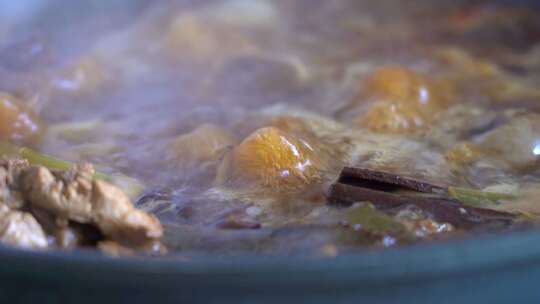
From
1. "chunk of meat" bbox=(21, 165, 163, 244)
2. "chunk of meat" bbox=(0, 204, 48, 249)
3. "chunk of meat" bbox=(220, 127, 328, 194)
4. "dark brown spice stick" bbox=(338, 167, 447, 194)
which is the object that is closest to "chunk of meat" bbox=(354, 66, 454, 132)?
"chunk of meat" bbox=(220, 127, 328, 194)

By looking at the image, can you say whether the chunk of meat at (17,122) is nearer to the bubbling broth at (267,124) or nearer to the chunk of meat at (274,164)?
the bubbling broth at (267,124)

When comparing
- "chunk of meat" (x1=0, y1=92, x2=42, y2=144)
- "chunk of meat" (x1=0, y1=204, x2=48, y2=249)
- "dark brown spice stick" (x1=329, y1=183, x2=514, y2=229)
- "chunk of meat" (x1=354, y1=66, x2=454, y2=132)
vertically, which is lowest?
"chunk of meat" (x1=0, y1=204, x2=48, y2=249)

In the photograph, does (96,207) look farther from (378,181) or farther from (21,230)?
(378,181)

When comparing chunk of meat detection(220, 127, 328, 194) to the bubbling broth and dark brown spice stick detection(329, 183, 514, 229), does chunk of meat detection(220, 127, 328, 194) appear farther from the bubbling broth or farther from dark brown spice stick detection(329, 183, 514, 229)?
dark brown spice stick detection(329, 183, 514, 229)

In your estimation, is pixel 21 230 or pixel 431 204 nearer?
pixel 21 230

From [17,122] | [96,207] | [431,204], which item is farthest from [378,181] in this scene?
[17,122]

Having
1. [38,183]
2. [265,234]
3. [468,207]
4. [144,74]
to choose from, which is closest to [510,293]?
[468,207]

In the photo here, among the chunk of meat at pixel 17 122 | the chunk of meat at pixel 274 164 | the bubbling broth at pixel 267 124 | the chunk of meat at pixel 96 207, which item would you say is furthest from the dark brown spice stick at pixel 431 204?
the chunk of meat at pixel 17 122
